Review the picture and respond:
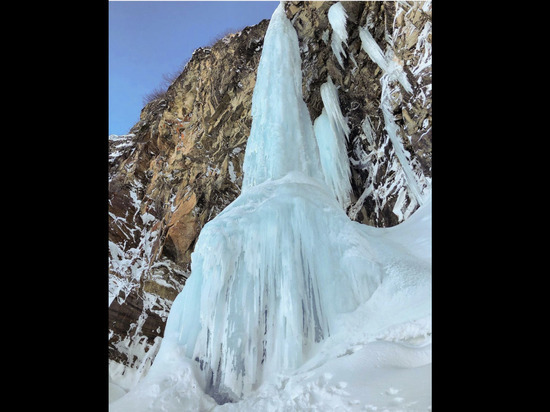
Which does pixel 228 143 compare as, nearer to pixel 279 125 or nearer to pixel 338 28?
pixel 279 125

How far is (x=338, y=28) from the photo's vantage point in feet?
27.5

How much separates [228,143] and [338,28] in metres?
3.35

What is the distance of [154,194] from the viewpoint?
35.0 feet

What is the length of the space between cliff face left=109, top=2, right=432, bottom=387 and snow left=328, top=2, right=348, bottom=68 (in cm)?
2

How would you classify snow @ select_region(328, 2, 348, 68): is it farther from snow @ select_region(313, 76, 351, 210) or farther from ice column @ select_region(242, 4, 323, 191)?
ice column @ select_region(242, 4, 323, 191)

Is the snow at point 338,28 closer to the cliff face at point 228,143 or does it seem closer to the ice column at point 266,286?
the cliff face at point 228,143

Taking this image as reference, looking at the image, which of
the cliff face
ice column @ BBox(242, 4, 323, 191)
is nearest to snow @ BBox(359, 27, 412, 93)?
the cliff face

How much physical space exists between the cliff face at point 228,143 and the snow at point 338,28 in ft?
0.07

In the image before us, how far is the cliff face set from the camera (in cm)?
731

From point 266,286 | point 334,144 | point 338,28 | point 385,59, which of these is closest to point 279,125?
point 334,144

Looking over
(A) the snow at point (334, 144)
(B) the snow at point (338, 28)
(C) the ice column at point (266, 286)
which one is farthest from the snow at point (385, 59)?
(C) the ice column at point (266, 286)
